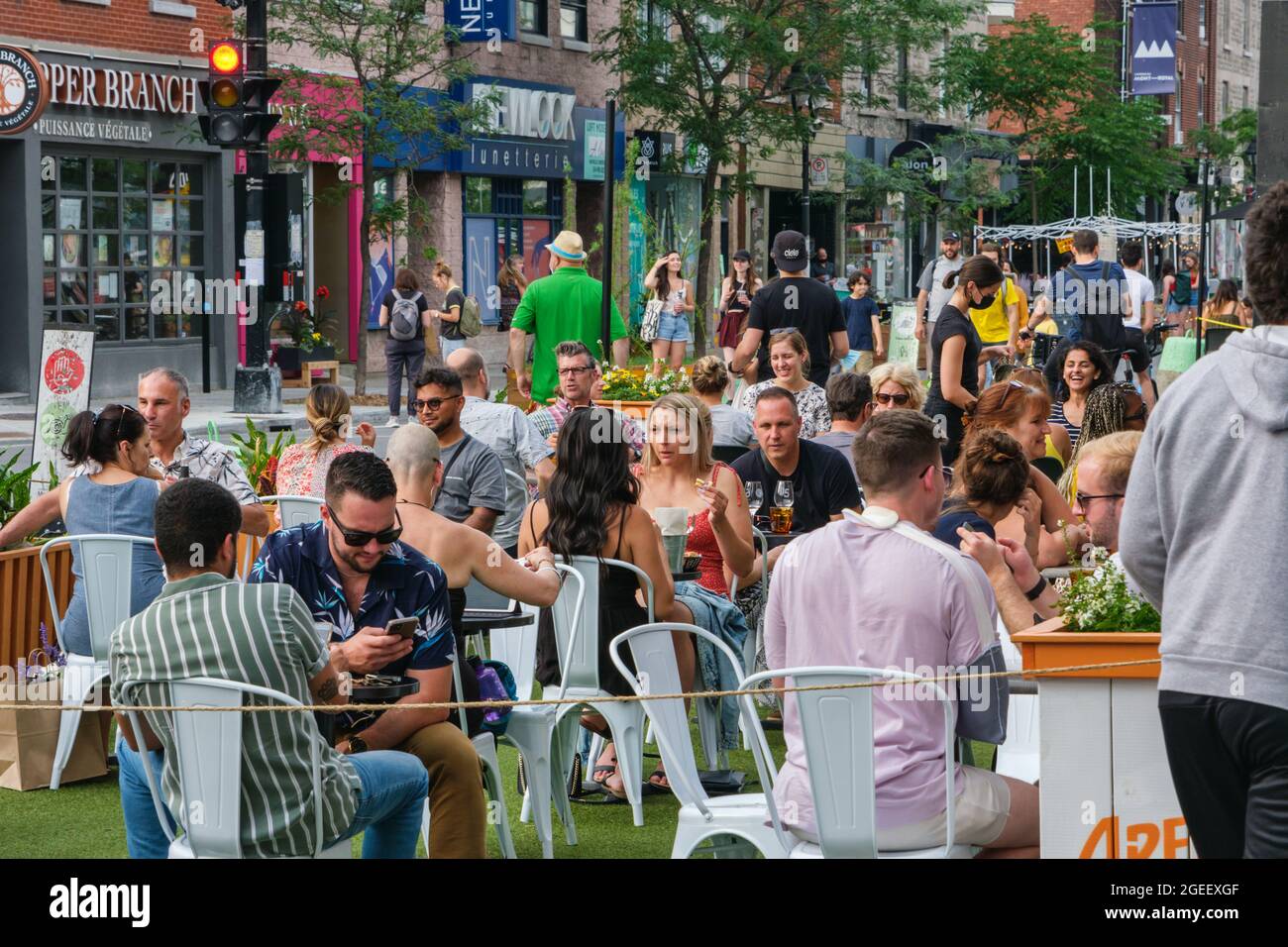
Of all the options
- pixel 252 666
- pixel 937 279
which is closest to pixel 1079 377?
pixel 252 666

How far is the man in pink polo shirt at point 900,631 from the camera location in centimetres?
461

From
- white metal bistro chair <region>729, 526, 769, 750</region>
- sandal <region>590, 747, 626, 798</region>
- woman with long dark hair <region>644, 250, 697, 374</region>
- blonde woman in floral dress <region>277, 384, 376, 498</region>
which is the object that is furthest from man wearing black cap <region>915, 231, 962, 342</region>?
sandal <region>590, 747, 626, 798</region>

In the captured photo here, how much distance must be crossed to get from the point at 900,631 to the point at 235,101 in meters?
13.1

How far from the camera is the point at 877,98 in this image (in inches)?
1259

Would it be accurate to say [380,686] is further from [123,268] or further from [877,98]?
[877,98]

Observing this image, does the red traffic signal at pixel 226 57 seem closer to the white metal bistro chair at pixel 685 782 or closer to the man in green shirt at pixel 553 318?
the man in green shirt at pixel 553 318

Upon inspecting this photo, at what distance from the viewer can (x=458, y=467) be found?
8602mm

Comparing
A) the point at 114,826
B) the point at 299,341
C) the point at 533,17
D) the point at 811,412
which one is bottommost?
the point at 114,826

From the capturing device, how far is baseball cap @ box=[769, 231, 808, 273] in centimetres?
1238

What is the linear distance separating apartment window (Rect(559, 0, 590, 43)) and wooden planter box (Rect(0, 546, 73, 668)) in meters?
27.4

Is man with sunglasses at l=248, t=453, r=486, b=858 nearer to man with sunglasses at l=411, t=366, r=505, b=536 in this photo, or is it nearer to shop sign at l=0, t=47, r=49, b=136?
man with sunglasses at l=411, t=366, r=505, b=536

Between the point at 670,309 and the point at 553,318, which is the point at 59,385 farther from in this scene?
the point at 670,309

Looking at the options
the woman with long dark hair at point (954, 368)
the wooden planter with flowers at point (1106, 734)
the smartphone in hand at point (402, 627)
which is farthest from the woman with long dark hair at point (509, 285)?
the wooden planter with flowers at point (1106, 734)

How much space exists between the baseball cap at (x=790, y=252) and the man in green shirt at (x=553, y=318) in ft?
4.49
